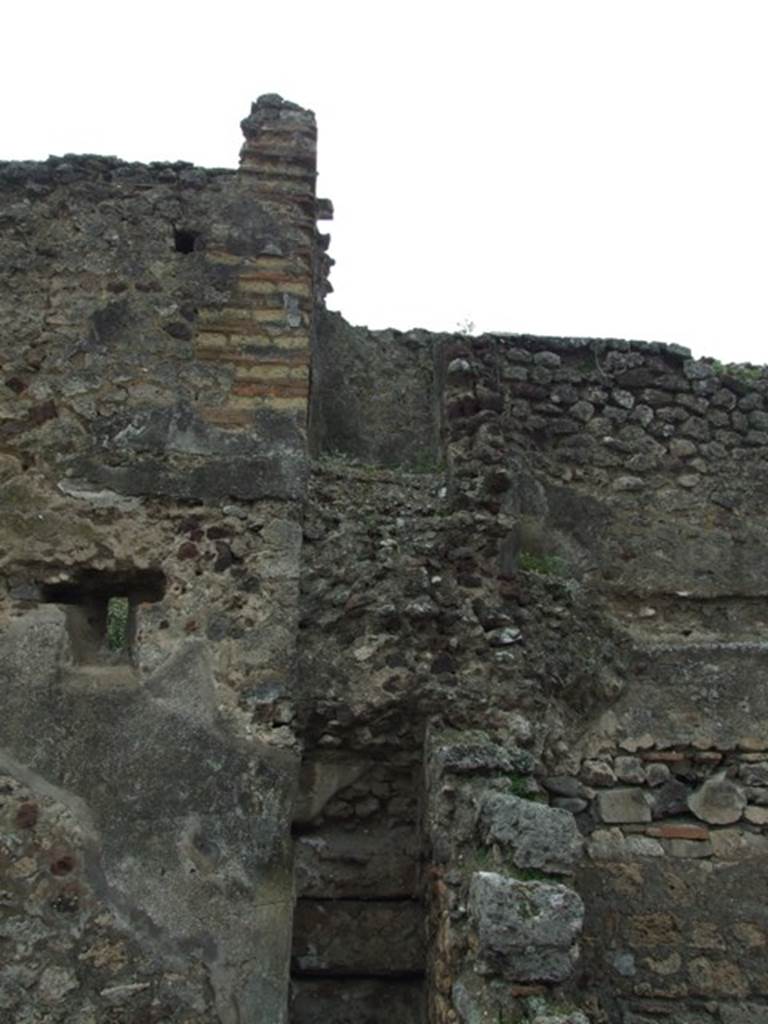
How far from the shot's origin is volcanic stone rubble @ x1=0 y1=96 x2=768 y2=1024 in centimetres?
376

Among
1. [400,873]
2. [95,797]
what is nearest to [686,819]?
[400,873]

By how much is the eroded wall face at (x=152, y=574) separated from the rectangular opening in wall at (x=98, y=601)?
0.01 m

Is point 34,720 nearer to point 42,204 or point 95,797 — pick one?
point 95,797

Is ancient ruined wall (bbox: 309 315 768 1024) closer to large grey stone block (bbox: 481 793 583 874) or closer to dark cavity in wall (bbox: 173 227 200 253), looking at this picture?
large grey stone block (bbox: 481 793 583 874)

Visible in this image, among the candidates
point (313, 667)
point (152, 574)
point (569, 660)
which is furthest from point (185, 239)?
point (569, 660)

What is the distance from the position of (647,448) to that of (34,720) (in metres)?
3.43

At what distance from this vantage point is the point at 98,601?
4379mm

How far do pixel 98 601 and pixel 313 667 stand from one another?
3.10 ft

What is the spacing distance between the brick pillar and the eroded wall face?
11 mm

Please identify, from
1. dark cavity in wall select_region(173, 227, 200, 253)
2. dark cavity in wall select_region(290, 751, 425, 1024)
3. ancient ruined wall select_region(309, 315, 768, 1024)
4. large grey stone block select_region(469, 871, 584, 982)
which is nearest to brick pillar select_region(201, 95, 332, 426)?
dark cavity in wall select_region(173, 227, 200, 253)

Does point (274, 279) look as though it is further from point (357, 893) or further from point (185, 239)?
point (357, 893)

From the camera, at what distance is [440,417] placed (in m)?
5.41

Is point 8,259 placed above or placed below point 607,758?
above

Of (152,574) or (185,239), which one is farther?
(185,239)
